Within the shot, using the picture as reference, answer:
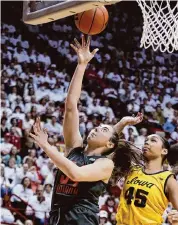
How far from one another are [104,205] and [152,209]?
4.45 meters

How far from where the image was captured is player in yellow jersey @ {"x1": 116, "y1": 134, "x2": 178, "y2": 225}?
4.03 m

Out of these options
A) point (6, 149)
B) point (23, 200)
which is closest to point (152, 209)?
point (23, 200)

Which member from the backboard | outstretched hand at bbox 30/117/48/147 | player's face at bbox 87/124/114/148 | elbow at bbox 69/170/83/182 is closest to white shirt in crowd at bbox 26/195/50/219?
the backboard

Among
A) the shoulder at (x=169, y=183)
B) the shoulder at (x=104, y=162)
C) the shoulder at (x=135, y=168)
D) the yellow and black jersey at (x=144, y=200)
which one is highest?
the shoulder at (x=104, y=162)

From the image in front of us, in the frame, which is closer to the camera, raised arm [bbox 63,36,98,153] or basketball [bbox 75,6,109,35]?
raised arm [bbox 63,36,98,153]

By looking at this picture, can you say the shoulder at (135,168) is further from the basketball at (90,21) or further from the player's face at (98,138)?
the basketball at (90,21)

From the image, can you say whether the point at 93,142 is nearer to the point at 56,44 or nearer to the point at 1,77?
the point at 1,77

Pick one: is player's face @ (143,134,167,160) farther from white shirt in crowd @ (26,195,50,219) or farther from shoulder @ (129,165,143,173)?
white shirt in crowd @ (26,195,50,219)

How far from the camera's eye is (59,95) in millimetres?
11336

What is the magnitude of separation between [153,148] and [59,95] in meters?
7.30

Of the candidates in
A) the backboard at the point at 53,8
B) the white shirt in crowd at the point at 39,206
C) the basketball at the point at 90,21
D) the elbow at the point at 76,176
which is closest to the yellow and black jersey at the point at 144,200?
the elbow at the point at 76,176

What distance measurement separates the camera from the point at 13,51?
1224 centimetres

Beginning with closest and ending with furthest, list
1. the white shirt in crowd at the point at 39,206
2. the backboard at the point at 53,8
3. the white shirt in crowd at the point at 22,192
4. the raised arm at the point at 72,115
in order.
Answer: the raised arm at the point at 72,115, the backboard at the point at 53,8, the white shirt in crowd at the point at 39,206, the white shirt in crowd at the point at 22,192

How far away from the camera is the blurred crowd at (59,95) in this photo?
813 cm
